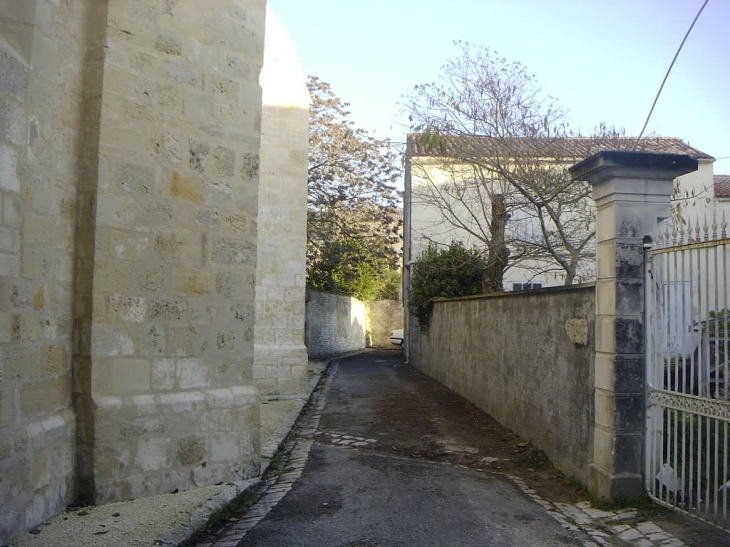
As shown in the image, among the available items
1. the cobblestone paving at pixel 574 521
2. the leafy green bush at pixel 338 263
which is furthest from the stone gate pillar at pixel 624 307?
the leafy green bush at pixel 338 263

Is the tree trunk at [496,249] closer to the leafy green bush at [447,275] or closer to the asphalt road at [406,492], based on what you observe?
the leafy green bush at [447,275]

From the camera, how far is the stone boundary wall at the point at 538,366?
576cm

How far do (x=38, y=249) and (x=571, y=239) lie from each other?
10831mm

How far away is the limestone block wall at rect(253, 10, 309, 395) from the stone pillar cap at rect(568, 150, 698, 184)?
7231 millimetres

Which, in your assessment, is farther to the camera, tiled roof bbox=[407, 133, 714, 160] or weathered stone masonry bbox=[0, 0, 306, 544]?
tiled roof bbox=[407, 133, 714, 160]

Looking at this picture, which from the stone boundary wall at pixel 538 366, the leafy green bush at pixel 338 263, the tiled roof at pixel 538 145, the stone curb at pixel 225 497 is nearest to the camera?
the stone curb at pixel 225 497

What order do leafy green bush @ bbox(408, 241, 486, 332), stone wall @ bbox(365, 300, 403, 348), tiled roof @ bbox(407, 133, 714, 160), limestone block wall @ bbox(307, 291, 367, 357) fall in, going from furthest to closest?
stone wall @ bbox(365, 300, 403, 348) < limestone block wall @ bbox(307, 291, 367, 357) < leafy green bush @ bbox(408, 241, 486, 332) < tiled roof @ bbox(407, 133, 714, 160)

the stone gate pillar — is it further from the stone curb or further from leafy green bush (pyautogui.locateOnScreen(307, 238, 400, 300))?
leafy green bush (pyautogui.locateOnScreen(307, 238, 400, 300))

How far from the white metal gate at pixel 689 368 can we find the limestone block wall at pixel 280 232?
24.7ft

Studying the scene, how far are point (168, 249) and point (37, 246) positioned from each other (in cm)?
112

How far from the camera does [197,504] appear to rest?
4.79 metres

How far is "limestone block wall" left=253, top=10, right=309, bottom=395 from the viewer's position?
38.3ft

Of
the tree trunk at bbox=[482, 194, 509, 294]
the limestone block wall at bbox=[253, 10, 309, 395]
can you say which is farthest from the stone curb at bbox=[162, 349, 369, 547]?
the tree trunk at bbox=[482, 194, 509, 294]

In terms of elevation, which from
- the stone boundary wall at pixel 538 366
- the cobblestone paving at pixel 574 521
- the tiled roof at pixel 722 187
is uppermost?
the tiled roof at pixel 722 187
